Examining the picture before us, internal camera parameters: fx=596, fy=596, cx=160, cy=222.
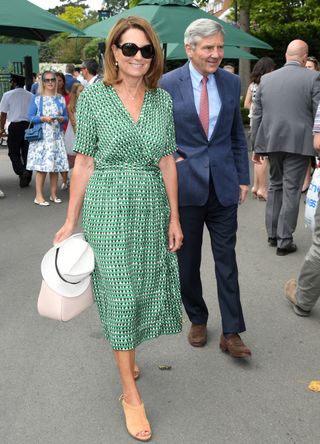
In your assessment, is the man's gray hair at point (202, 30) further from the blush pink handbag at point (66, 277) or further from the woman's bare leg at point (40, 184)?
the woman's bare leg at point (40, 184)

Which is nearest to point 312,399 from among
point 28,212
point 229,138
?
point 229,138

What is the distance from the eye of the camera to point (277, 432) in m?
2.98

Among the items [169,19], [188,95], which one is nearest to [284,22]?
[169,19]

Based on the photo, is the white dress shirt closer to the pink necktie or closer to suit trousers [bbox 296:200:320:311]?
the pink necktie

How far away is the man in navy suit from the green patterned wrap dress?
47 cm

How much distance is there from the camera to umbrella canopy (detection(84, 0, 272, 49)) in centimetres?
855

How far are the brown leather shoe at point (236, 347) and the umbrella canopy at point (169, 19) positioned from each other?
558cm

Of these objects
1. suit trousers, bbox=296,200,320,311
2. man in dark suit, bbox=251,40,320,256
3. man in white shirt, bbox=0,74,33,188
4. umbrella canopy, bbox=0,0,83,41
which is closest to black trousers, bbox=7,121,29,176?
man in white shirt, bbox=0,74,33,188

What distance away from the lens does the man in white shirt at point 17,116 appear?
9.44 m

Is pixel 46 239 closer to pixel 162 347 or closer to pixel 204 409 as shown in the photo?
pixel 162 347

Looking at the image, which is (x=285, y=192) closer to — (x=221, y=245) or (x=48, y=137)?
(x=221, y=245)

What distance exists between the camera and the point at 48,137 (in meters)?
8.48

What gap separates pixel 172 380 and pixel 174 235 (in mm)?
922

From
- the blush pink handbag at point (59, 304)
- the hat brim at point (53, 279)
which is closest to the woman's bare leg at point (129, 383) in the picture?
the blush pink handbag at point (59, 304)
